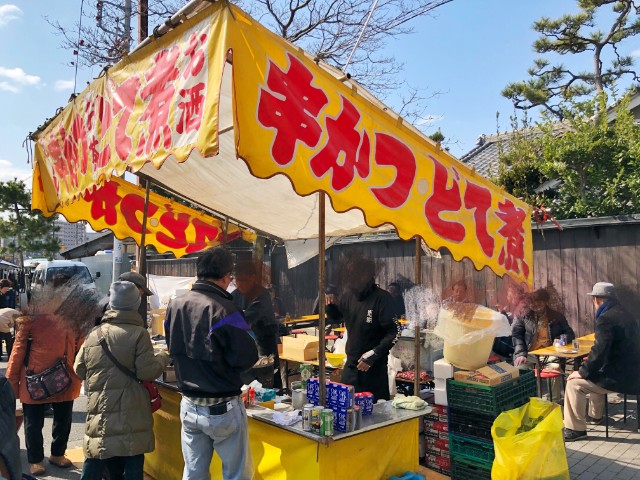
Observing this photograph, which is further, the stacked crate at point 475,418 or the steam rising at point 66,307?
the steam rising at point 66,307

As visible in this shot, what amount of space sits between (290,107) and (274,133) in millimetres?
216

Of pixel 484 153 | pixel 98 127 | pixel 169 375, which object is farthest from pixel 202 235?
pixel 484 153

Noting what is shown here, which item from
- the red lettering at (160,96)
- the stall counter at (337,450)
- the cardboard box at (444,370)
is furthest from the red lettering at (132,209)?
the cardboard box at (444,370)

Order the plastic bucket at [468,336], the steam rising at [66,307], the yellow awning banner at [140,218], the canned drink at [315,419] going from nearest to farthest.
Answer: the canned drink at [315,419], the plastic bucket at [468,336], the steam rising at [66,307], the yellow awning banner at [140,218]

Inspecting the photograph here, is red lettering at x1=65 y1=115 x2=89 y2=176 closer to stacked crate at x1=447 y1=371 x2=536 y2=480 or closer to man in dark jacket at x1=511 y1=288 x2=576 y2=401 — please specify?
stacked crate at x1=447 y1=371 x2=536 y2=480

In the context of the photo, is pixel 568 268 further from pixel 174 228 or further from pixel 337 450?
pixel 337 450

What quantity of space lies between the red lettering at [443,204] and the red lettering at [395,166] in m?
0.24

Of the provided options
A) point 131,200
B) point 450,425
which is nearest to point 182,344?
point 450,425

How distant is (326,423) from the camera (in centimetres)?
321

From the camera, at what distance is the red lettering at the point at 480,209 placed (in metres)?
3.99

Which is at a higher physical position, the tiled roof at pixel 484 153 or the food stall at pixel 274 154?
the tiled roof at pixel 484 153

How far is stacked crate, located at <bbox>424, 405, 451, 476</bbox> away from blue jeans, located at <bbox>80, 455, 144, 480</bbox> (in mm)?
2483

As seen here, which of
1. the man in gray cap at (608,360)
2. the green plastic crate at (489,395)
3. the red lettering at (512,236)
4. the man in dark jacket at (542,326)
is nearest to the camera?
the green plastic crate at (489,395)

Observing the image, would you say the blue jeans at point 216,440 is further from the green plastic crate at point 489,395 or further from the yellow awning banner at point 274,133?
the green plastic crate at point 489,395
